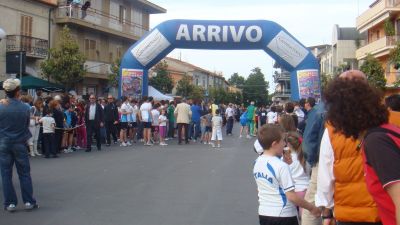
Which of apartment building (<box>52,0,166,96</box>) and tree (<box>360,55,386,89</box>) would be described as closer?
tree (<box>360,55,386,89</box>)

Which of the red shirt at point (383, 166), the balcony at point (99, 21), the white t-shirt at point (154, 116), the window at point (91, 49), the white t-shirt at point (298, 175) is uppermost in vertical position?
the balcony at point (99, 21)

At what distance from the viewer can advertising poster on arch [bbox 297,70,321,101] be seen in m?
20.9

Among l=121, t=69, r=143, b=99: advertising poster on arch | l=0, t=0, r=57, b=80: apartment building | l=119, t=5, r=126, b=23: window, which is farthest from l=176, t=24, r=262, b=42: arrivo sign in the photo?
l=119, t=5, r=126, b=23: window

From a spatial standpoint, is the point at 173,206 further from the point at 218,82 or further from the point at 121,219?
the point at 218,82

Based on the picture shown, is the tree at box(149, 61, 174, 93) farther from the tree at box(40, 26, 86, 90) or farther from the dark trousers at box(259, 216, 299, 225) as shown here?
the dark trousers at box(259, 216, 299, 225)

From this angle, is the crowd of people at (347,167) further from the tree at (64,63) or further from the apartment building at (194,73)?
the apartment building at (194,73)

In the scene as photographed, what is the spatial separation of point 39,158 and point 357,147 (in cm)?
1273

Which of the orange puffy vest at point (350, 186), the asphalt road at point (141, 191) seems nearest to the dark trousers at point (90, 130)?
the asphalt road at point (141, 191)

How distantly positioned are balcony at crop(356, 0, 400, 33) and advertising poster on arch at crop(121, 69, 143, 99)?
2684cm

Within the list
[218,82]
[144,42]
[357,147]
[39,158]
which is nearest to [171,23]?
[144,42]

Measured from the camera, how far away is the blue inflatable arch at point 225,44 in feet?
69.1

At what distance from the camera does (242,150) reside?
1861 centimetres

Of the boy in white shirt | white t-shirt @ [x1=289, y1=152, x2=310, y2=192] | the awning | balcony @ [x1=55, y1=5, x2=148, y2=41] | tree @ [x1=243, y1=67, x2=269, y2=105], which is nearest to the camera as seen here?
the boy in white shirt

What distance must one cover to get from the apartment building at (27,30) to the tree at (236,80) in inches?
4346
